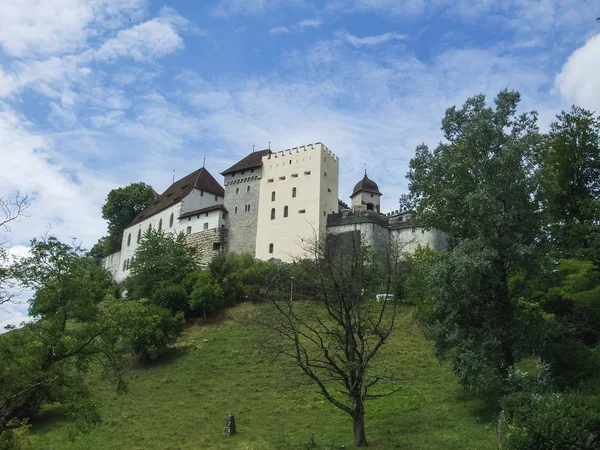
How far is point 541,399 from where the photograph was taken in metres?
16.6

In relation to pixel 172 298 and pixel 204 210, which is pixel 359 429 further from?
pixel 204 210

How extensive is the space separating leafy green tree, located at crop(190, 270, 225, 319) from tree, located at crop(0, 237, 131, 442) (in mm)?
22627

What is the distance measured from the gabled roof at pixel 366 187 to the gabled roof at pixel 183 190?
511 inches

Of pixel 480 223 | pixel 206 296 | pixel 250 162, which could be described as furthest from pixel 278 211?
pixel 480 223

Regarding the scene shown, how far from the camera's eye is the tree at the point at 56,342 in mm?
17516

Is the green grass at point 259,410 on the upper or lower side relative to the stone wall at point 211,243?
lower

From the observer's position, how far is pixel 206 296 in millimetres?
42562

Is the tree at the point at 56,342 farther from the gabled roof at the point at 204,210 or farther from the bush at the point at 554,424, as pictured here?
the gabled roof at the point at 204,210

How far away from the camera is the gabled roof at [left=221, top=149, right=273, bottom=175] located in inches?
2221

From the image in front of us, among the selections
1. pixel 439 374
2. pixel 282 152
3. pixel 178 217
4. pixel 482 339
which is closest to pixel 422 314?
pixel 439 374

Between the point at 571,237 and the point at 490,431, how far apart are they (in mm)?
11157

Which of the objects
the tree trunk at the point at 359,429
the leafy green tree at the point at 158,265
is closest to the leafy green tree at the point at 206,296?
the leafy green tree at the point at 158,265

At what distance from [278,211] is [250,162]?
6685mm

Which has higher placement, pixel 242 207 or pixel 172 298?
pixel 242 207
